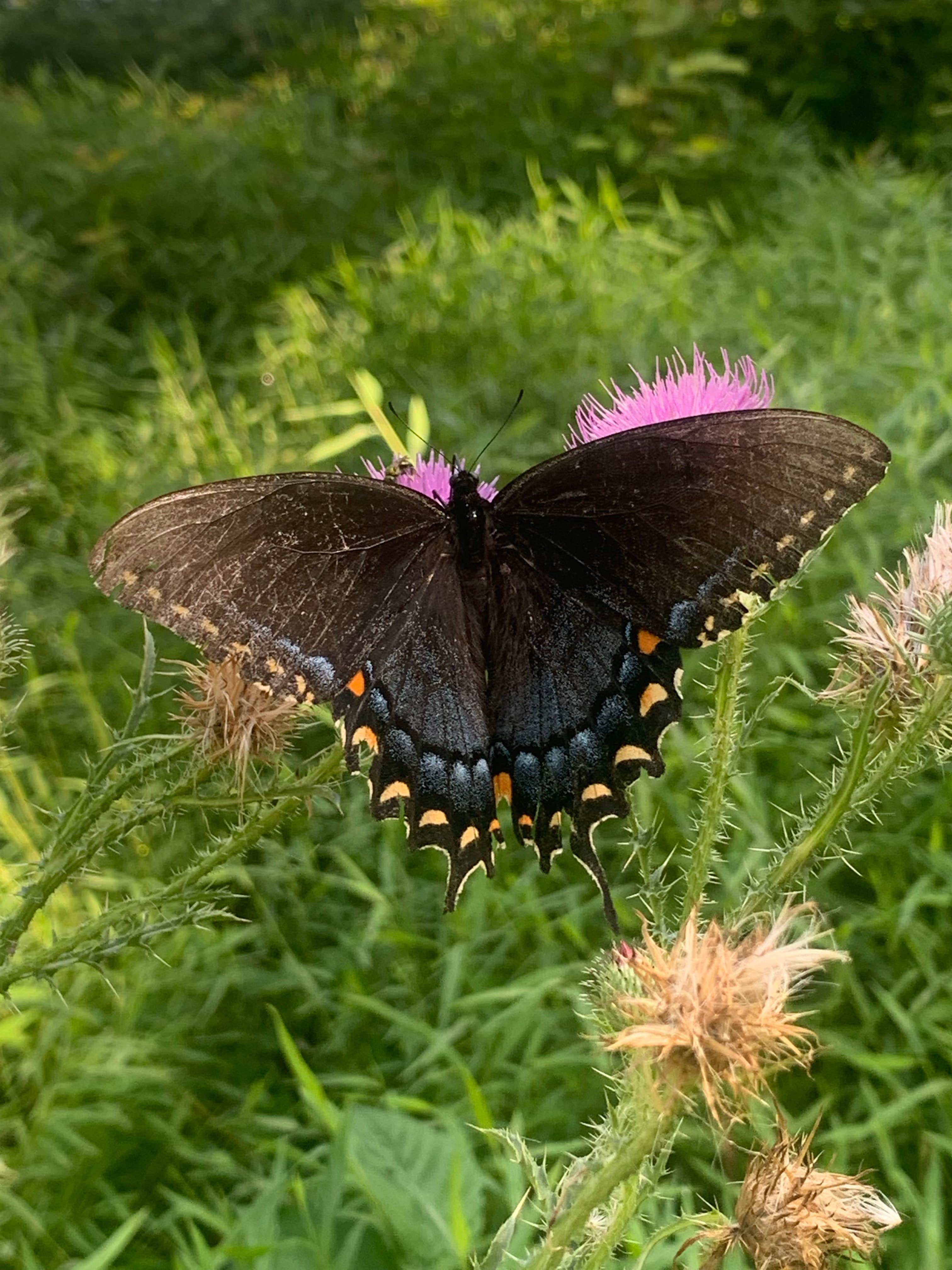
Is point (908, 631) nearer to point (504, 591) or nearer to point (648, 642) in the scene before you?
point (648, 642)

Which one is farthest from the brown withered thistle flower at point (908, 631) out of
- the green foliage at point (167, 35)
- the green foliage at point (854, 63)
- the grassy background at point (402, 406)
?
the green foliage at point (167, 35)

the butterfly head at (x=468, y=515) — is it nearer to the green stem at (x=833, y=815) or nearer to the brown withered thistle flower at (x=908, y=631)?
the brown withered thistle flower at (x=908, y=631)

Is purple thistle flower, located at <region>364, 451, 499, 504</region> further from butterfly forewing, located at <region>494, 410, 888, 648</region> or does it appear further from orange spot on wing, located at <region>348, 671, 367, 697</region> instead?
orange spot on wing, located at <region>348, 671, 367, 697</region>

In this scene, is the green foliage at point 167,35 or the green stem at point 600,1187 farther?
the green foliage at point 167,35

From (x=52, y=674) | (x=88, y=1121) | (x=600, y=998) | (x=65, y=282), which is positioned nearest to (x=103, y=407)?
(x=65, y=282)

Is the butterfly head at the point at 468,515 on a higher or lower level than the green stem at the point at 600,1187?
higher

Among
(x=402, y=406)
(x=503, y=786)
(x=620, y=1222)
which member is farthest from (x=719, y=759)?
(x=402, y=406)

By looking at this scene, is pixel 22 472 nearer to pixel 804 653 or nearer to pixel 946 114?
pixel 804 653
